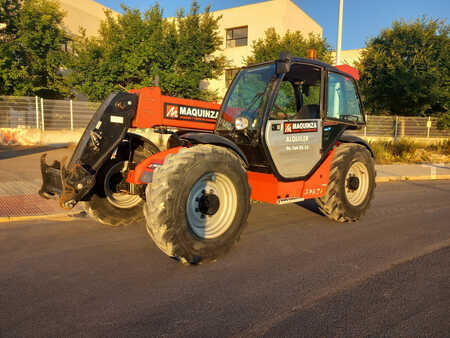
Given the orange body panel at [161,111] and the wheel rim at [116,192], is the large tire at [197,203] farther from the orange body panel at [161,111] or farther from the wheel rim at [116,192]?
the wheel rim at [116,192]

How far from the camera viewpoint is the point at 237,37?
29.9 meters

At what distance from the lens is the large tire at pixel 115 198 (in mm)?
4582

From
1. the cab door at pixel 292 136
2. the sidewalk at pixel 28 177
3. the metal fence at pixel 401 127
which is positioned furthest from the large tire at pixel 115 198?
the metal fence at pixel 401 127

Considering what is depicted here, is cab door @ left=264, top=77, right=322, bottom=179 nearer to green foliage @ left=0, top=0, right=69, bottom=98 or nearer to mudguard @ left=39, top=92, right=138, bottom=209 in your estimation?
mudguard @ left=39, top=92, right=138, bottom=209

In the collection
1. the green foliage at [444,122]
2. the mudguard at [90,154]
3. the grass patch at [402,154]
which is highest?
the green foliage at [444,122]

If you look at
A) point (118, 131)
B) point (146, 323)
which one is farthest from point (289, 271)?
point (118, 131)

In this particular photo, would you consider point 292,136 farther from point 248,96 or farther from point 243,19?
point 243,19

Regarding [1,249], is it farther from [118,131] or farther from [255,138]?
[255,138]

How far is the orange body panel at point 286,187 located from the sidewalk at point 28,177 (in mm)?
3317

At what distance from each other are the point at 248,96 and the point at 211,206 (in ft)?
5.85

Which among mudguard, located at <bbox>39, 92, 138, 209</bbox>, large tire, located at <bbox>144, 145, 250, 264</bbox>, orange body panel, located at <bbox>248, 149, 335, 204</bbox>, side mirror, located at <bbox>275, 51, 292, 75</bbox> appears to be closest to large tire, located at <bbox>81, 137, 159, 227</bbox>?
mudguard, located at <bbox>39, 92, 138, 209</bbox>

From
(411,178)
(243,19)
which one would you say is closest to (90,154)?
(411,178)

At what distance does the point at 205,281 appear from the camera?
328 cm

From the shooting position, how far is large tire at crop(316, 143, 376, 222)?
5180 millimetres
